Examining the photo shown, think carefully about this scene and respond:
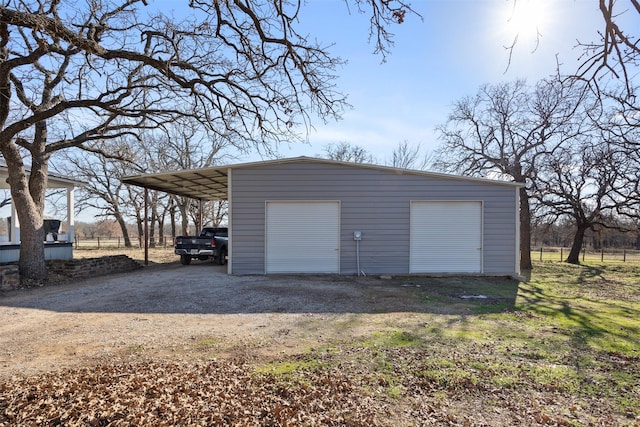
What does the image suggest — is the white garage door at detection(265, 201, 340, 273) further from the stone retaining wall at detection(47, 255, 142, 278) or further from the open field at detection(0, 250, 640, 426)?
the stone retaining wall at detection(47, 255, 142, 278)

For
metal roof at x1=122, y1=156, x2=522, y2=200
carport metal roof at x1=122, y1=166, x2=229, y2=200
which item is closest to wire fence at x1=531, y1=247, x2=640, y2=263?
metal roof at x1=122, y1=156, x2=522, y2=200

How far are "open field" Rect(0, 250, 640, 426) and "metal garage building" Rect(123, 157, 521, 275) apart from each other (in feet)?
13.1

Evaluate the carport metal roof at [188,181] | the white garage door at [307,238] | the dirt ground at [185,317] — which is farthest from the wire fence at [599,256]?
the dirt ground at [185,317]

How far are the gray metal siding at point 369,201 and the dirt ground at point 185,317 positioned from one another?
1.14 m

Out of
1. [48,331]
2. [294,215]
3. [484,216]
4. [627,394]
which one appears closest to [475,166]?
[484,216]

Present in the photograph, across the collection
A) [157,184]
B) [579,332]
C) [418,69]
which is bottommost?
[579,332]

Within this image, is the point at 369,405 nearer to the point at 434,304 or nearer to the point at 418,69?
the point at 434,304

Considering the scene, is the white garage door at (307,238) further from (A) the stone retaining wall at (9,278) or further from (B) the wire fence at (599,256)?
(B) the wire fence at (599,256)

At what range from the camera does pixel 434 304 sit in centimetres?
680

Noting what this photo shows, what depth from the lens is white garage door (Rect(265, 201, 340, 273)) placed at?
1030cm

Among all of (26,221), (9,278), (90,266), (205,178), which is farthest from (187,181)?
(9,278)

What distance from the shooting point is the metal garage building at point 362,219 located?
33.5ft

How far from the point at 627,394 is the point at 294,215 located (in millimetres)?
7955

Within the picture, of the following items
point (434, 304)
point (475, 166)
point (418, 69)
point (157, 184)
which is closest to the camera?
point (418, 69)
